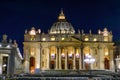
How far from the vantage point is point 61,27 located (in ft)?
538

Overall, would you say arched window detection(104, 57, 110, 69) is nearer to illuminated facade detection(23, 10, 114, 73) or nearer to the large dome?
illuminated facade detection(23, 10, 114, 73)

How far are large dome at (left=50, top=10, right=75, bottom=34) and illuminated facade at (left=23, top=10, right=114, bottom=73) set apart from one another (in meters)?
16.5

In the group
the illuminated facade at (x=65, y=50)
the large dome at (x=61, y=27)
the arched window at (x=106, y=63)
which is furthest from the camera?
the large dome at (x=61, y=27)

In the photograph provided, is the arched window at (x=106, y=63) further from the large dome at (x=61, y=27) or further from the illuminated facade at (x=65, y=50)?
the large dome at (x=61, y=27)

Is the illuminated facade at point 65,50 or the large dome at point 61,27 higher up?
the large dome at point 61,27

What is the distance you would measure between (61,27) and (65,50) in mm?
26501

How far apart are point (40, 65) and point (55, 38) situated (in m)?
14.9

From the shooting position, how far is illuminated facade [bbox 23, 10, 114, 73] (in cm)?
14000

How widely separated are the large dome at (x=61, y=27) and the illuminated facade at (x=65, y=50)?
1649 cm

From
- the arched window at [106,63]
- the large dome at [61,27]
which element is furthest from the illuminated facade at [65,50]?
the large dome at [61,27]

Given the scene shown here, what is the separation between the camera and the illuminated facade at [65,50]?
14000 centimetres

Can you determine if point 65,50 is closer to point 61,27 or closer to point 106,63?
point 106,63

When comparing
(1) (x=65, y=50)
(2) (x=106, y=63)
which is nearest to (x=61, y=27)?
(1) (x=65, y=50)

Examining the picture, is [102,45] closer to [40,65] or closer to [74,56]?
[74,56]
